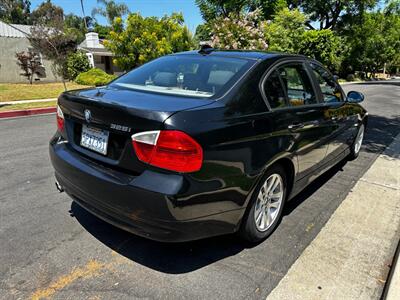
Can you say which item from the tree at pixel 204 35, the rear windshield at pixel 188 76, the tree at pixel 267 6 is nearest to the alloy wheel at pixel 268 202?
the rear windshield at pixel 188 76

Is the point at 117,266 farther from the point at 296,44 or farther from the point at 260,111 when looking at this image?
the point at 296,44

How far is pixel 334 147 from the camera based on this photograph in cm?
420

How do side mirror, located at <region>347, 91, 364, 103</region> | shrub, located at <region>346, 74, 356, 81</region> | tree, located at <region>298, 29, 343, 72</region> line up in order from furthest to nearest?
shrub, located at <region>346, 74, 356, 81</region> → tree, located at <region>298, 29, 343, 72</region> → side mirror, located at <region>347, 91, 364, 103</region>

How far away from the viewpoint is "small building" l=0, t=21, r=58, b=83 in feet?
79.4

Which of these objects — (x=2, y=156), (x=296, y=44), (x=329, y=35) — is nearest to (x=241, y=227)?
(x=2, y=156)

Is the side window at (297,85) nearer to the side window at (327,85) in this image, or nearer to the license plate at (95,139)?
the side window at (327,85)

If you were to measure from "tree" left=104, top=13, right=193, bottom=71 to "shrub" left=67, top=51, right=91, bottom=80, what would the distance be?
15.4ft

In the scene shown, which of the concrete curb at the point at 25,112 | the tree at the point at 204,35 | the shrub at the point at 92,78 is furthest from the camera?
the tree at the point at 204,35

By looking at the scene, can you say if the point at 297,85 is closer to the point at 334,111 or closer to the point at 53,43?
the point at 334,111

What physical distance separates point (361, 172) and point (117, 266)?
3.91 m

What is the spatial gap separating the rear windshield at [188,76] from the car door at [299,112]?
0.36 meters

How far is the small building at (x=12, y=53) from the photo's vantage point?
24214 millimetres

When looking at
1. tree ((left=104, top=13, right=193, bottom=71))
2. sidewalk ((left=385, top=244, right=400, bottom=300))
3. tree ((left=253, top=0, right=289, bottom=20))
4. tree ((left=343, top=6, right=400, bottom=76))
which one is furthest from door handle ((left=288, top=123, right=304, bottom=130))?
tree ((left=343, top=6, right=400, bottom=76))

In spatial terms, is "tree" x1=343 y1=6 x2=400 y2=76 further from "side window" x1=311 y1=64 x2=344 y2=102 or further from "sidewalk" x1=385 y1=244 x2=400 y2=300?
"sidewalk" x1=385 y1=244 x2=400 y2=300
